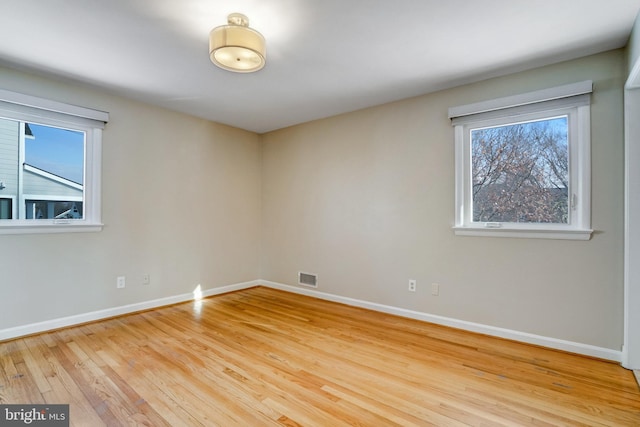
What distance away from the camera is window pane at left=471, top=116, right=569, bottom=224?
271 centimetres

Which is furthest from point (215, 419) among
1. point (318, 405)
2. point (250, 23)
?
point (250, 23)

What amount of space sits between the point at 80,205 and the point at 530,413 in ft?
13.7

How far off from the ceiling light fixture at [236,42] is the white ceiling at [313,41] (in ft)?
0.29

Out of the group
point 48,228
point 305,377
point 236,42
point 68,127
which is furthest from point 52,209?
point 305,377

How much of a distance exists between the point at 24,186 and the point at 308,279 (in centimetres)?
323

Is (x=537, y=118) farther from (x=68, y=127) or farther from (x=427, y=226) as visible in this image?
(x=68, y=127)

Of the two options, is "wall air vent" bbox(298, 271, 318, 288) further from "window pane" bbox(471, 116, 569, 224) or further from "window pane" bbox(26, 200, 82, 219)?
"window pane" bbox(26, 200, 82, 219)

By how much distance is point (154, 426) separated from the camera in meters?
1.68

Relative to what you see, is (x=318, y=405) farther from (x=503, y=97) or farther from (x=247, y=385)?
(x=503, y=97)

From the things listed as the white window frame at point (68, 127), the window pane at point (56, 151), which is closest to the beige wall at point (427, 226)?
the white window frame at point (68, 127)

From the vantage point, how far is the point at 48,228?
2.99 m

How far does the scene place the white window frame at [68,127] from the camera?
2.80 metres

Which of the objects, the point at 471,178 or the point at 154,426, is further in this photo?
the point at 471,178

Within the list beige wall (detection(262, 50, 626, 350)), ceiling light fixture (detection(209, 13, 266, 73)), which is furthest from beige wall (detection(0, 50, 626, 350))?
ceiling light fixture (detection(209, 13, 266, 73))
